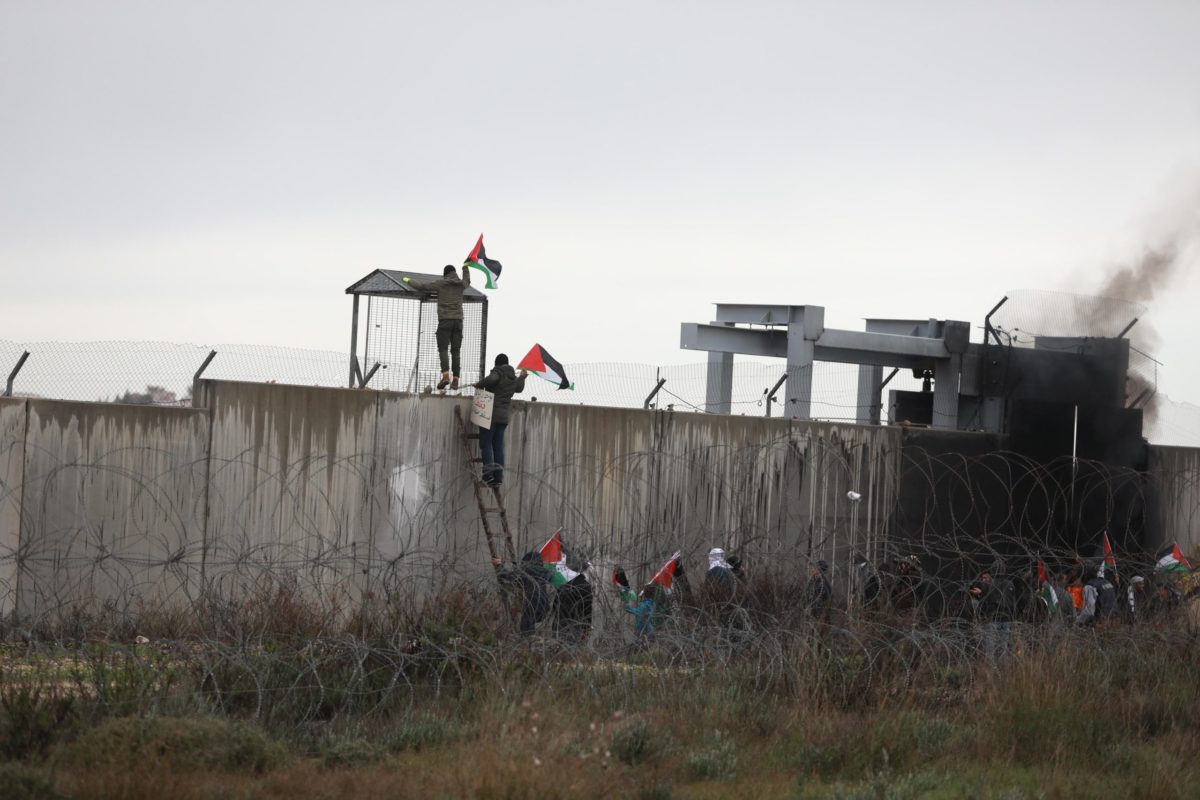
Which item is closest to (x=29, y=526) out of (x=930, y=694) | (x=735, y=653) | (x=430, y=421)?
(x=430, y=421)

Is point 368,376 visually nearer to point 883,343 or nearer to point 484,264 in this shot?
point 484,264

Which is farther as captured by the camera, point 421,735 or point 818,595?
point 818,595

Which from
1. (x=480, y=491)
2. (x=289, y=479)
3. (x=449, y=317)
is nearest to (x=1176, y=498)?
(x=480, y=491)

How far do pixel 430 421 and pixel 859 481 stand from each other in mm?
6718

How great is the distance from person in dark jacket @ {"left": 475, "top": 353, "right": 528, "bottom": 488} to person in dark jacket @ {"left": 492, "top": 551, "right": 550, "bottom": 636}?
1.32 meters

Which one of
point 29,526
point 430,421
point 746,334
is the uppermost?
point 746,334

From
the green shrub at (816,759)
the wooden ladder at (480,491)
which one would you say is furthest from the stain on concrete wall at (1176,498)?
the green shrub at (816,759)

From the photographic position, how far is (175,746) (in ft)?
26.2

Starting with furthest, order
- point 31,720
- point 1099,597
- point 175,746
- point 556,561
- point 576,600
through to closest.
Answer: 1. point 1099,597
2. point 556,561
3. point 576,600
4. point 31,720
5. point 175,746

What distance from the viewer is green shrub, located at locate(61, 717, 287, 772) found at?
7.77 meters

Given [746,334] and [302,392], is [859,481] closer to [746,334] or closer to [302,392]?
[746,334]

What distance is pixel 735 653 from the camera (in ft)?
36.9

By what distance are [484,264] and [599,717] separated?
22.6ft

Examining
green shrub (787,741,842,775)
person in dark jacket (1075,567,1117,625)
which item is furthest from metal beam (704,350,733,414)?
green shrub (787,741,842,775)
